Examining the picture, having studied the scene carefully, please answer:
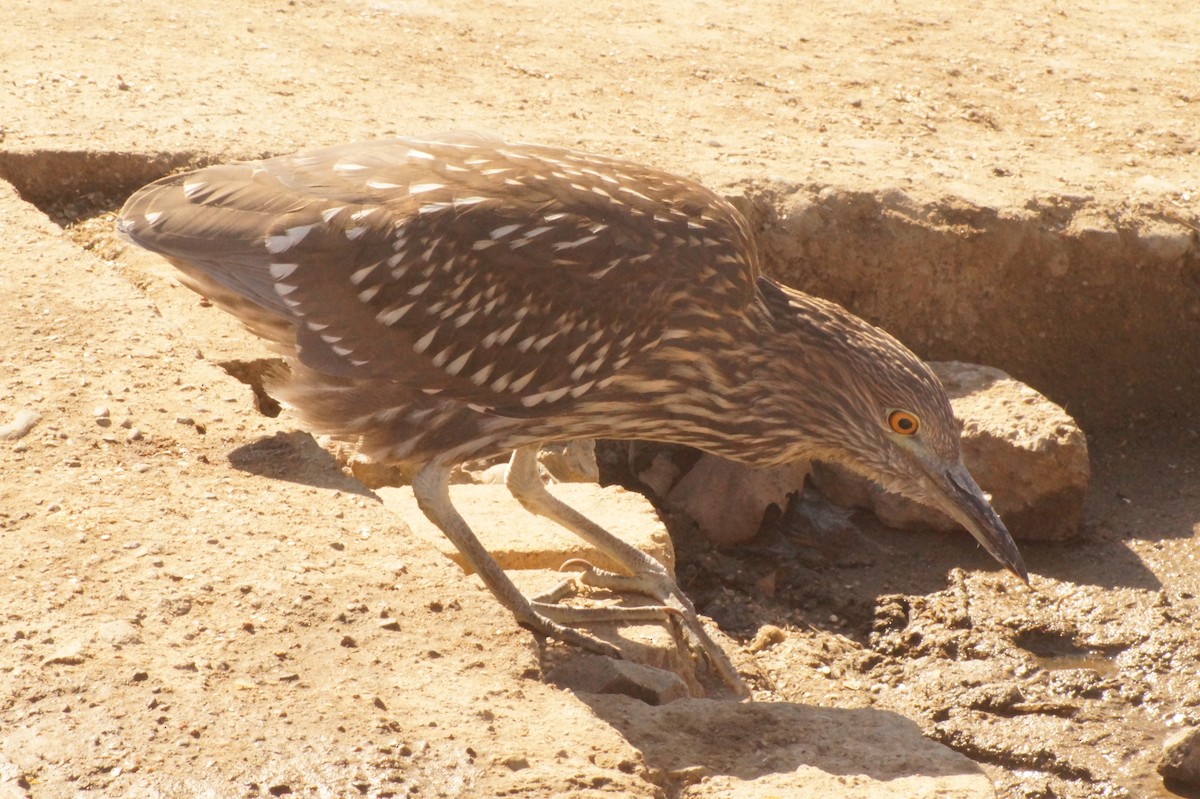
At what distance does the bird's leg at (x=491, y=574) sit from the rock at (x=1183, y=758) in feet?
6.17

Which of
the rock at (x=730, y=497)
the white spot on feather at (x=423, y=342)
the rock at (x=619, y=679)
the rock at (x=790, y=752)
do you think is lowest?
the rock at (x=730, y=497)

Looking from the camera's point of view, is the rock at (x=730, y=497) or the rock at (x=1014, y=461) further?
the rock at (x=730, y=497)

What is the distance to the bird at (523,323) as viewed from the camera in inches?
178

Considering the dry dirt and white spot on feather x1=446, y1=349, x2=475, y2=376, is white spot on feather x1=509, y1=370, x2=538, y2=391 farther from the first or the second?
the dry dirt

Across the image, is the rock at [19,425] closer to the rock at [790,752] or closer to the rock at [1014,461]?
the rock at [790,752]

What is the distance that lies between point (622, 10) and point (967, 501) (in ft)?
17.7

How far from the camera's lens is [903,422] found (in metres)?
4.88

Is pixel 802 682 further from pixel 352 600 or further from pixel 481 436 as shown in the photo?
pixel 352 600

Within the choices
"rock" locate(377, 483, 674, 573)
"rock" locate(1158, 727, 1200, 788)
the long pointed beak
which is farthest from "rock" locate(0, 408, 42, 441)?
"rock" locate(1158, 727, 1200, 788)

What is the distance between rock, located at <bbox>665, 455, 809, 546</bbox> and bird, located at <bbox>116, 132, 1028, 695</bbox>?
146cm

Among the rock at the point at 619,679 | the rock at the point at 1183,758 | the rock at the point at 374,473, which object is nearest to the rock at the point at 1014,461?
the rock at the point at 1183,758

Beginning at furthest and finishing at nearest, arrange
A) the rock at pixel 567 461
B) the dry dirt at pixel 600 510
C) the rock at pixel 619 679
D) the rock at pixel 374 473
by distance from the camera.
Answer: the rock at pixel 567 461
the rock at pixel 374 473
the rock at pixel 619 679
the dry dirt at pixel 600 510

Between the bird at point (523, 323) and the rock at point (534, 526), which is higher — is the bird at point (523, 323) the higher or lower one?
the higher one

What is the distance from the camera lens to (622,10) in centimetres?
923
